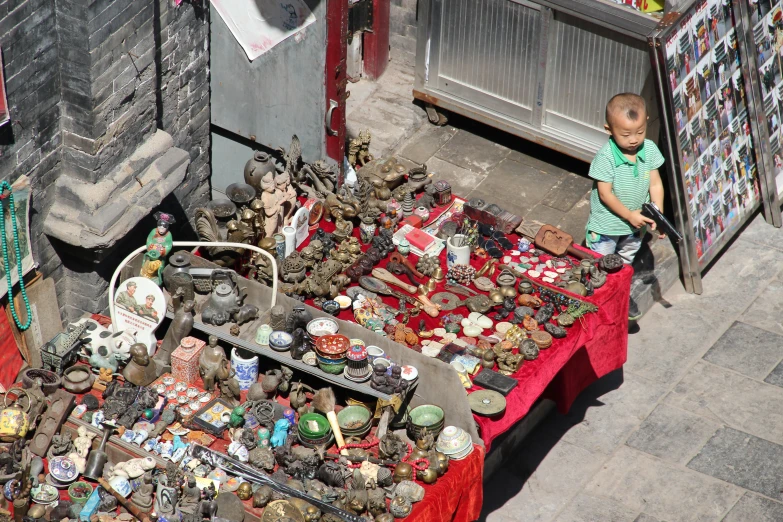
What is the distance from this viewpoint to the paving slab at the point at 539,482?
28.2ft

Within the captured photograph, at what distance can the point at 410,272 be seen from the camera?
343 inches

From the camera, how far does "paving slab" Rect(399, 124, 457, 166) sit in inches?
458

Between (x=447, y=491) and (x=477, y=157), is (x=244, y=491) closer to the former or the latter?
(x=447, y=491)

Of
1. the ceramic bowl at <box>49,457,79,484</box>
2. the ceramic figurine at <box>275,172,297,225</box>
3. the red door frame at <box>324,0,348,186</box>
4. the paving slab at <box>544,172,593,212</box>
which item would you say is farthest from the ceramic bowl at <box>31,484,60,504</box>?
the paving slab at <box>544,172,593,212</box>

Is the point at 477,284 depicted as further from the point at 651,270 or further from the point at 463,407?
the point at 651,270

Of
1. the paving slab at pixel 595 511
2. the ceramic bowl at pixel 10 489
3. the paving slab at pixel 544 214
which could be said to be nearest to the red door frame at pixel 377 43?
the paving slab at pixel 544 214

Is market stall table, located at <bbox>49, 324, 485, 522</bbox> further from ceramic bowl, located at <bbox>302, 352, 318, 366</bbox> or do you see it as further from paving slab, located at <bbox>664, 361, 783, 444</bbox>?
paving slab, located at <bbox>664, 361, 783, 444</bbox>

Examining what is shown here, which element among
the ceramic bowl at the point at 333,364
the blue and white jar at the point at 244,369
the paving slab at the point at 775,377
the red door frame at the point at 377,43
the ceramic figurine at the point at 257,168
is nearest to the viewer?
the ceramic bowl at the point at 333,364

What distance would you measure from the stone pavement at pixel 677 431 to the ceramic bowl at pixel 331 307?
5.89ft

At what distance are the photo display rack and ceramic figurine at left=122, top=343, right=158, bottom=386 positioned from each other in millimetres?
4633

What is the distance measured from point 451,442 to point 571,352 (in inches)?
54.4

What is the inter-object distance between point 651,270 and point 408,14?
151 inches

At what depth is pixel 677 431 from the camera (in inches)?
362

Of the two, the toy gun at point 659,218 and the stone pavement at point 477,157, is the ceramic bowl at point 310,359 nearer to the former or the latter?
the toy gun at point 659,218
